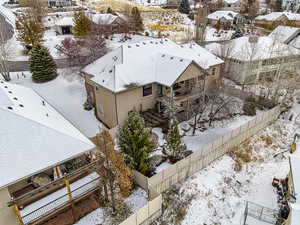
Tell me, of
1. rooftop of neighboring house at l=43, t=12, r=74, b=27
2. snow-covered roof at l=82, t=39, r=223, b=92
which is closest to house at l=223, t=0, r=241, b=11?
rooftop of neighboring house at l=43, t=12, r=74, b=27

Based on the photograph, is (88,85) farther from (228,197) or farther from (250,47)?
(250,47)

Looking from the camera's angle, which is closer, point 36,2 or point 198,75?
point 198,75

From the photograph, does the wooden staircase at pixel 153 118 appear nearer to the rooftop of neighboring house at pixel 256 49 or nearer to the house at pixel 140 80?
the house at pixel 140 80

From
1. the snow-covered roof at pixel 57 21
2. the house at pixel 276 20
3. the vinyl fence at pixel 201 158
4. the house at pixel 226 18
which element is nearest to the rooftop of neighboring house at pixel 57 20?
the snow-covered roof at pixel 57 21

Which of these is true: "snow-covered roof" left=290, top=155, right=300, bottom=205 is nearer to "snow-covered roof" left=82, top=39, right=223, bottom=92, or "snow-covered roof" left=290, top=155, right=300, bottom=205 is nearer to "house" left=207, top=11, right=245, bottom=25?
"snow-covered roof" left=82, top=39, right=223, bottom=92

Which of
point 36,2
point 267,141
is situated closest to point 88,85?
point 267,141

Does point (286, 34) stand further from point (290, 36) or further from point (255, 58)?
point (255, 58)

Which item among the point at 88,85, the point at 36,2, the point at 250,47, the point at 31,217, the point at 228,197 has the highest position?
the point at 36,2
